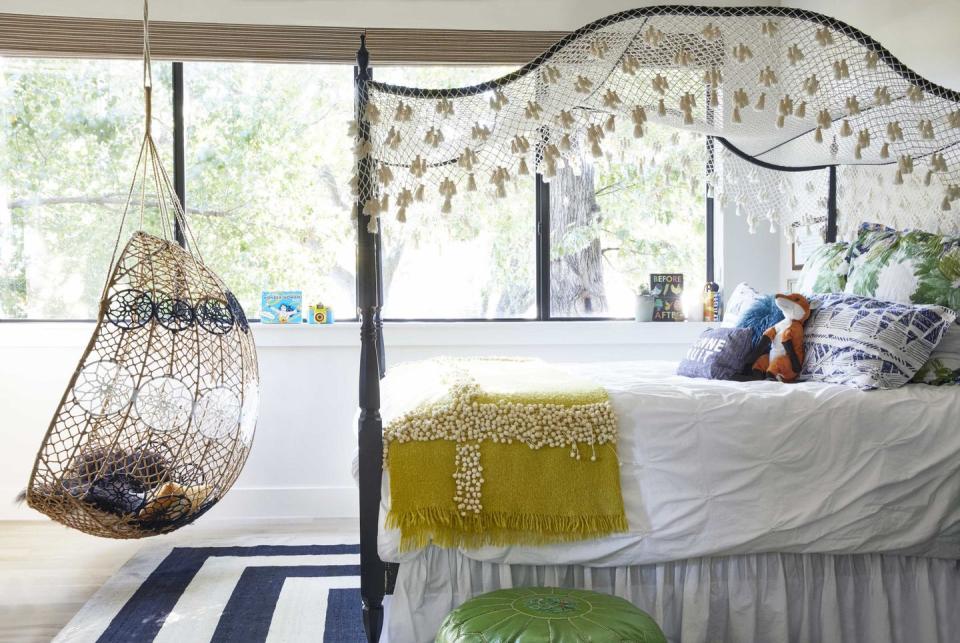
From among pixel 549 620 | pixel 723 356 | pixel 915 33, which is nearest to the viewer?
pixel 549 620

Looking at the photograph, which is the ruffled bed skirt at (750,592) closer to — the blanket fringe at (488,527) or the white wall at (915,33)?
the blanket fringe at (488,527)

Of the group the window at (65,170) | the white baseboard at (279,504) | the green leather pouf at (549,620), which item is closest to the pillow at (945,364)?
the green leather pouf at (549,620)

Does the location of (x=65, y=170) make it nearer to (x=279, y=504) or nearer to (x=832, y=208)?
(x=279, y=504)

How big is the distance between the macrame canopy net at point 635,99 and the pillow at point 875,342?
416mm

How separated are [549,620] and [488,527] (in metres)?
0.48

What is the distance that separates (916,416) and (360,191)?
5.49 feet

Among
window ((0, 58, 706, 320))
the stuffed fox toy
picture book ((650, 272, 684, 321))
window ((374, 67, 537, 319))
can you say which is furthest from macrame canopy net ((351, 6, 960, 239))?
picture book ((650, 272, 684, 321))

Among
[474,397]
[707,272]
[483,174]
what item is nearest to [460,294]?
[707,272]

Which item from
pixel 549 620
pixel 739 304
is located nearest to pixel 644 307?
pixel 739 304

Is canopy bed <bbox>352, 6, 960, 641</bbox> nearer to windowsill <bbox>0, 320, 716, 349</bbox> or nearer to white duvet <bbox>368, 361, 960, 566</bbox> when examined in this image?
white duvet <bbox>368, 361, 960, 566</bbox>

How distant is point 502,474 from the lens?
7.30 ft

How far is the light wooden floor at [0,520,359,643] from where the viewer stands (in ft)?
8.87

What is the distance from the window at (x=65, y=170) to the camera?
4016mm

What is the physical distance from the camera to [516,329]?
416cm
